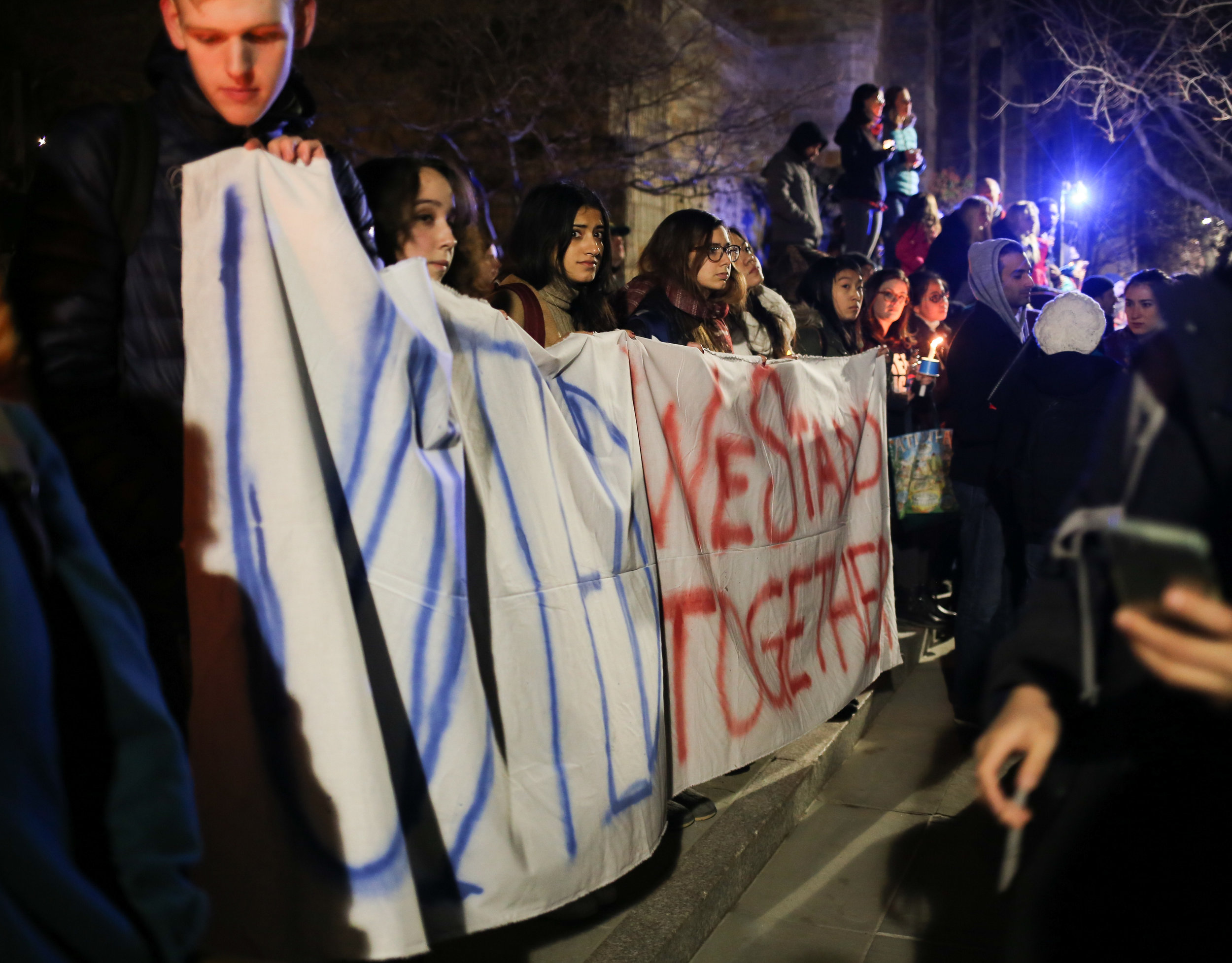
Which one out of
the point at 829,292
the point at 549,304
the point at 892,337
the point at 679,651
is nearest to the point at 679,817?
the point at 679,651

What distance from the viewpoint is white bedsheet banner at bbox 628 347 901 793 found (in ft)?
11.4

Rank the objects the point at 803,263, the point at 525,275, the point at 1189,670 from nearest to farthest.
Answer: the point at 1189,670 < the point at 525,275 < the point at 803,263

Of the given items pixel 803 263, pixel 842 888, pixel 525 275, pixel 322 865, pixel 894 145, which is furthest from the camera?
pixel 894 145

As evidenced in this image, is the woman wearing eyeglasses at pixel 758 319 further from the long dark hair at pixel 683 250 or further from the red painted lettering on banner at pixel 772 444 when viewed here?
the red painted lettering on banner at pixel 772 444

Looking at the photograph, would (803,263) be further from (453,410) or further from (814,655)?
(453,410)

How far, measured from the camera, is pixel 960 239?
912 centimetres

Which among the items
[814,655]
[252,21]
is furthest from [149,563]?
[814,655]

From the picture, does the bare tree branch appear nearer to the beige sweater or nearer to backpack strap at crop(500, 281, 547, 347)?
the beige sweater

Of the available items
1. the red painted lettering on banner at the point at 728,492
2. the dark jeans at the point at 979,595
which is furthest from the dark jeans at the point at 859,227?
the red painted lettering on banner at the point at 728,492

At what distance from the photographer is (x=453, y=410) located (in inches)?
102

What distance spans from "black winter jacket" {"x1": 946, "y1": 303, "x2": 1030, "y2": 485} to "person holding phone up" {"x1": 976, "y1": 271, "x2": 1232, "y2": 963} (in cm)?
382

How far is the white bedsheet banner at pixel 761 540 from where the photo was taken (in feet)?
11.4

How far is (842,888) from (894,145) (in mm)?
9435

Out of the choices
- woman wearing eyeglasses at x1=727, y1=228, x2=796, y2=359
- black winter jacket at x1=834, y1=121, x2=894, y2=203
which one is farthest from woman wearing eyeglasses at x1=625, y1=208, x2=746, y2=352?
black winter jacket at x1=834, y1=121, x2=894, y2=203
